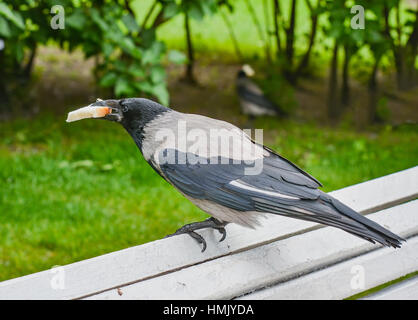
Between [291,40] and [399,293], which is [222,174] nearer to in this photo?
[399,293]

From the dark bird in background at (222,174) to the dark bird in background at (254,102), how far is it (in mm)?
3164

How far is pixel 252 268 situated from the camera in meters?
1.88

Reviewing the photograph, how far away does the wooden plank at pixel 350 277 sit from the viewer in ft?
6.06

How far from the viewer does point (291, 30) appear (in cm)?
556

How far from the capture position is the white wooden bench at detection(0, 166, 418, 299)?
1682 mm

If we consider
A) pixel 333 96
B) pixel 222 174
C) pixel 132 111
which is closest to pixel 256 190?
pixel 222 174

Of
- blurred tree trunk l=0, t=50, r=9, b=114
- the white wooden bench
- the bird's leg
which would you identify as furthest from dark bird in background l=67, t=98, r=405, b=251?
blurred tree trunk l=0, t=50, r=9, b=114

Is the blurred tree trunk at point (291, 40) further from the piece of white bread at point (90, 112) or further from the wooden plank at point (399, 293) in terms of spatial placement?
the wooden plank at point (399, 293)

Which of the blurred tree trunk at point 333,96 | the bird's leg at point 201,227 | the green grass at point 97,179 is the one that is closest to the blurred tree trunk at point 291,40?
the blurred tree trunk at point 333,96

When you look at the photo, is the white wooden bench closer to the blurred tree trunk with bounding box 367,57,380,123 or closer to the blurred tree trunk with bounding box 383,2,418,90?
→ the blurred tree trunk with bounding box 367,57,380,123

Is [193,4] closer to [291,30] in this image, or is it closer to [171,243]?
[291,30]

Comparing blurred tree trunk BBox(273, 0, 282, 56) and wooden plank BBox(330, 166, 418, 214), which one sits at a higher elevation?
blurred tree trunk BBox(273, 0, 282, 56)
